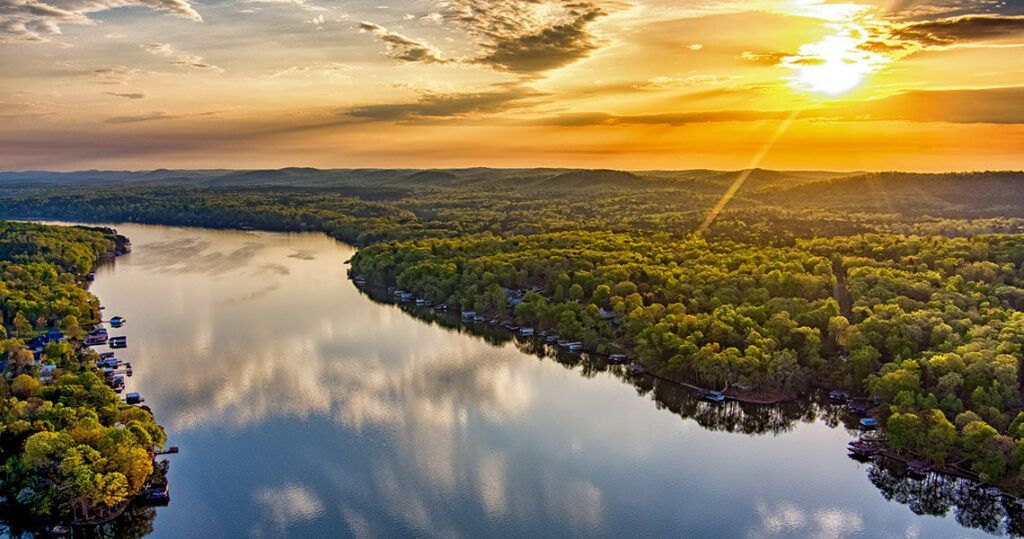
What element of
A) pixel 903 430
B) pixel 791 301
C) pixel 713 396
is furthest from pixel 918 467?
pixel 791 301

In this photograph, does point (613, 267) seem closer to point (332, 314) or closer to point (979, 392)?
point (332, 314)

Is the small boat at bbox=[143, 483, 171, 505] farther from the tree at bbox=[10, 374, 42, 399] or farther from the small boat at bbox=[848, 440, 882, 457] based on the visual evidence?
the small boat at bbox=[848, 440, 882, 457]

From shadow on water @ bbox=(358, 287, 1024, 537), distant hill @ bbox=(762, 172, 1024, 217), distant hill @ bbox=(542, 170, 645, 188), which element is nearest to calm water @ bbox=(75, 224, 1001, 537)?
shadow on water @ bbox=(358, 287, 1024, 537)

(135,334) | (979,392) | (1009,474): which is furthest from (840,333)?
(135,334)

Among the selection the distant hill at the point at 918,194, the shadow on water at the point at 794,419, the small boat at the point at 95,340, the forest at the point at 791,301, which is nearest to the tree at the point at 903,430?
the forest at the point at 791,301

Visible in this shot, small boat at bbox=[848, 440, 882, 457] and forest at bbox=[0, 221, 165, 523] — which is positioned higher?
forest at bbox=[0, 221, 165, 523]
